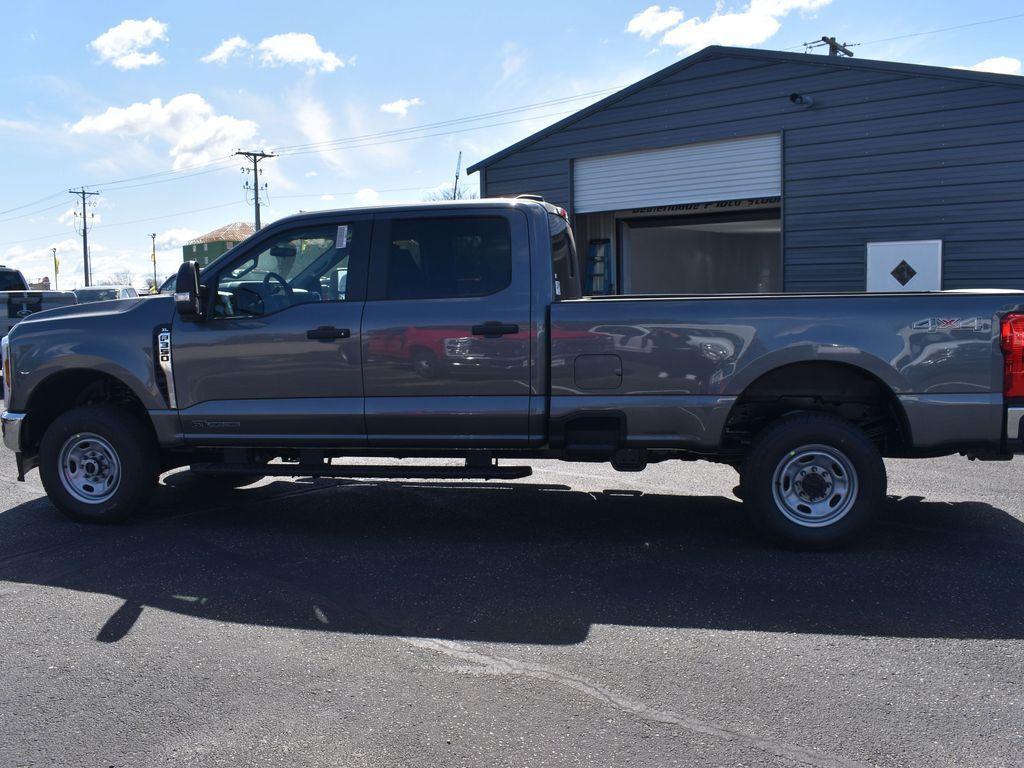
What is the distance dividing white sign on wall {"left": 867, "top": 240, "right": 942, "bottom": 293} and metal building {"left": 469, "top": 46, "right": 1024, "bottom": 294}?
18 mm

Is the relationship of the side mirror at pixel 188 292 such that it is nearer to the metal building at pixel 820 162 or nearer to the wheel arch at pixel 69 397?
the wheel arch at pixel 69 397

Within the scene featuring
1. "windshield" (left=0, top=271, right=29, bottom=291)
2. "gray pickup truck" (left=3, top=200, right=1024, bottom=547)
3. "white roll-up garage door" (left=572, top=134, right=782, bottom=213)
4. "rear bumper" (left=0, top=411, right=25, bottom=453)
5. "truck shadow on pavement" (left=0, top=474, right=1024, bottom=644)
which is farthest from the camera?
"windshield" (left=0, top=271, right=29, bottom=291)

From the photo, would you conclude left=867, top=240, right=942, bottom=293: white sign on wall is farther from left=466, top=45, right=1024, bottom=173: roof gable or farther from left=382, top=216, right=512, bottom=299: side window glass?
left=382, top=216, right=512, bottom=299: side window glass

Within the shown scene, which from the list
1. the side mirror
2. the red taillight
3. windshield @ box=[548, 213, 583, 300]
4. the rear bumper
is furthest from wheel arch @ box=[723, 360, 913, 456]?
the rear bumper

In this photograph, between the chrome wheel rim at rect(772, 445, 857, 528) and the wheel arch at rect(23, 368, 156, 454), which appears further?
the wheel arch at rect(23, 368, 156, 454)

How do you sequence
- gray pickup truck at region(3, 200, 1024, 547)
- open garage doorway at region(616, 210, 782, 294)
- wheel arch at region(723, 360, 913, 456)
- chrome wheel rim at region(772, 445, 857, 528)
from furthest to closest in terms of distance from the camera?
open garage doorway at region(616, 210, 782, 294), wheel arch at region(723, 360, 913, 456), chrome wheel rim at region(772, 445, 857, 528), gray pickup truck at region(3, 200, 1024, 547)

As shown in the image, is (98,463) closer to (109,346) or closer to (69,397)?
(69,397)

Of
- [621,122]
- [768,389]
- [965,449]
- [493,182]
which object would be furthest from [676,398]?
[493,182]

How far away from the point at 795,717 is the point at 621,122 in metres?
14.0

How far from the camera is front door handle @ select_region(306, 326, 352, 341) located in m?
5.59

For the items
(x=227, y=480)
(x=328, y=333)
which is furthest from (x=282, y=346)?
(x=227, y=480)

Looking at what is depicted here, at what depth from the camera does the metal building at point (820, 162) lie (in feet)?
41.2

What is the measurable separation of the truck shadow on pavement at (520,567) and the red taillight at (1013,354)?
3.23 ft

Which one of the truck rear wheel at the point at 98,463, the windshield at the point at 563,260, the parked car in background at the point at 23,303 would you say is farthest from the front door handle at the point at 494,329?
the parked car in background at the point at 23,303
